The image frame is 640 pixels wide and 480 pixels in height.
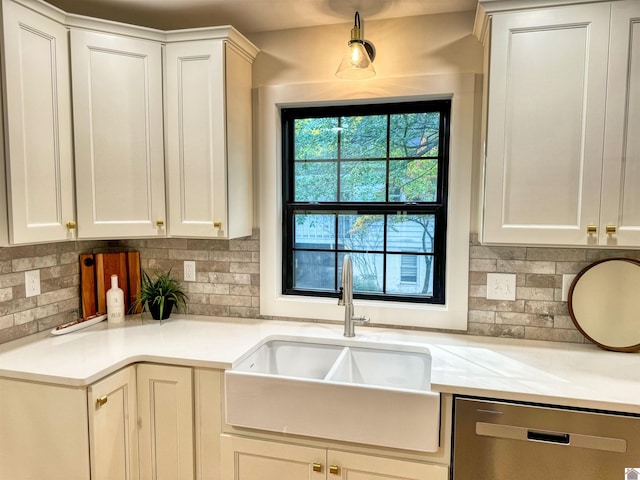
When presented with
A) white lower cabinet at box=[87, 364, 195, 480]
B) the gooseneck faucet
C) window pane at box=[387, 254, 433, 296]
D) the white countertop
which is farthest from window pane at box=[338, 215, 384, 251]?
white lower cabinet at box=[87, 364, 195, 480]

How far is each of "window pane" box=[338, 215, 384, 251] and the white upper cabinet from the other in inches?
22.1

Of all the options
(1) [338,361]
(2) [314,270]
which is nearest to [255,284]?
(2) [314,270]

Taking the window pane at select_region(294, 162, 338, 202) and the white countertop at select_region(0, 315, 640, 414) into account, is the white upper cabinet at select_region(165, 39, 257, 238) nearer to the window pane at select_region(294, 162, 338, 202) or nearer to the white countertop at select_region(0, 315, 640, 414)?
the window pane at select_region(294, 162, 338, 202)

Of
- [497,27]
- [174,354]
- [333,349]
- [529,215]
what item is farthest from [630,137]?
[174,354]

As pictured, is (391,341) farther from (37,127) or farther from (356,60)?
(37,127)

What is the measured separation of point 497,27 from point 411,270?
44.8 inches

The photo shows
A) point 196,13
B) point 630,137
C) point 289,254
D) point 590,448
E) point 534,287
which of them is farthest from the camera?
point 289,254

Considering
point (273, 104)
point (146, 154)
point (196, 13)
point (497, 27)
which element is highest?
point (196, 13)

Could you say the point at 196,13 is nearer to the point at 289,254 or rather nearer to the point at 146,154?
the point at 146,154

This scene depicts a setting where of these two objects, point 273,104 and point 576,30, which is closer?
point 576,30

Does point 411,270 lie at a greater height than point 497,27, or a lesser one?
lesser

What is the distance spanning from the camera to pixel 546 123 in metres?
1.66

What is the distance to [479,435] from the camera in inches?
58.6

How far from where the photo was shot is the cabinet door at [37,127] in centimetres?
163
